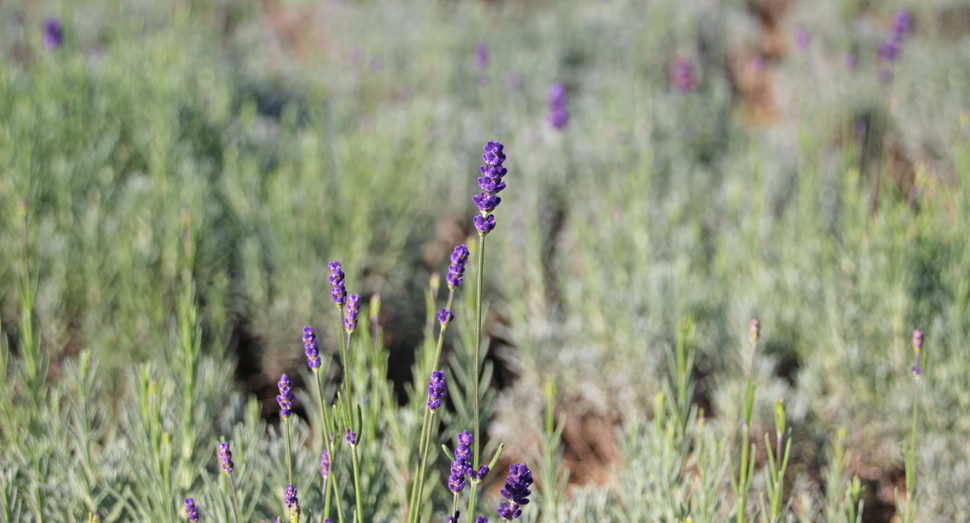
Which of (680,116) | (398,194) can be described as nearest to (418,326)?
(398,194)

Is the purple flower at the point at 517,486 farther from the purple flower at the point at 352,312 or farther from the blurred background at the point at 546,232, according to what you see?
the blurred background at the point at 546,232

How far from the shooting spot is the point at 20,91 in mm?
2840

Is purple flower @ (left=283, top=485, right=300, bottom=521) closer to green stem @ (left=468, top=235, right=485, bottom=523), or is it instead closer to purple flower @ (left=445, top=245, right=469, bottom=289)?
green stem @ (left=468, top=235, right=485, bottom=523)

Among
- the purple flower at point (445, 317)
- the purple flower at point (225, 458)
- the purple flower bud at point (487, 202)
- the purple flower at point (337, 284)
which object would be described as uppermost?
the purple flower bud at point (487, 202)

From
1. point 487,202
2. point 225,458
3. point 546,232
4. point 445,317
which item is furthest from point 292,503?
point 546,232

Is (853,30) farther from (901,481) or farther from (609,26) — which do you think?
(901,481)

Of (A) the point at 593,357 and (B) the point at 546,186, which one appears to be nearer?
(A) the point at 593,357

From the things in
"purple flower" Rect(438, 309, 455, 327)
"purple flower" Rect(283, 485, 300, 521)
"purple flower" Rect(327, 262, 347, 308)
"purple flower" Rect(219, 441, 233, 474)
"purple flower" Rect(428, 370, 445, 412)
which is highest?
"purple flower" Rect(327, 262, 347, 308)

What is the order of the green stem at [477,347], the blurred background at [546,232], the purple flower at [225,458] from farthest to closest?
the blurred background at [546,232], the purple flower at [225,458], the green stem at [477,347]

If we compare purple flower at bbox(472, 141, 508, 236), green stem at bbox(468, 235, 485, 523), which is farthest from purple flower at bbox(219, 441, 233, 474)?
purple flower at bbox(472, 141, 508, 236)

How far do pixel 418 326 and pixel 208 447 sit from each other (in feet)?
3.68

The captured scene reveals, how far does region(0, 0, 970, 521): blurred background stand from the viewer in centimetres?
218

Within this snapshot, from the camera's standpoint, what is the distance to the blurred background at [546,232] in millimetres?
2184

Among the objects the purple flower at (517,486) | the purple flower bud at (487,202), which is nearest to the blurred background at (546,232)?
the purple flower at (517,486)
